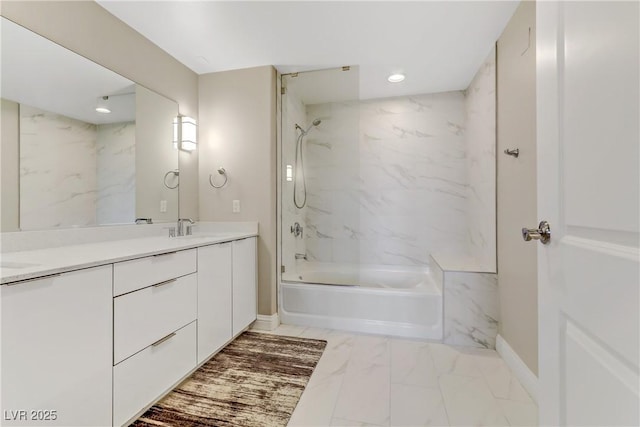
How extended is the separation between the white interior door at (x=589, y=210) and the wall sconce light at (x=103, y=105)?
2.26 meters

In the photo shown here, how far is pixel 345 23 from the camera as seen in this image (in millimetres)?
1798

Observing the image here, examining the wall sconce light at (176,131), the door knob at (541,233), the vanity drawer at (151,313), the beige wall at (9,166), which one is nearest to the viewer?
the door knob at (541,233)

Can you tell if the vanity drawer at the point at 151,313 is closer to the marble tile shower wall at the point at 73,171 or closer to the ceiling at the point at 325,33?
the marble tile shower wall at the point at 73,171

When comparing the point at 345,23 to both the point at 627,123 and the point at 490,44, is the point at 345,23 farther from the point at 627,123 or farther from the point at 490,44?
the point at 627,123

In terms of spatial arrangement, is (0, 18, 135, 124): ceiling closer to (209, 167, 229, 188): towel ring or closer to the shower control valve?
(209, 167, 229, 188): towel ring

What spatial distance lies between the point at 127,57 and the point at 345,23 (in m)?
1.53

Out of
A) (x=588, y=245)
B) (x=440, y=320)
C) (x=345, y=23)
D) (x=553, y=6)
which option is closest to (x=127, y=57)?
(x=345, y=23)

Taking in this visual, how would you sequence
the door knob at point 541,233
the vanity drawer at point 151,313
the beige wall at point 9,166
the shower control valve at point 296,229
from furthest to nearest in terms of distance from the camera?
the shower control valve at point 296,229 → the beige wall at point 9,166 → the vanity drawer at point 151,313 → the door knob at point 541,233

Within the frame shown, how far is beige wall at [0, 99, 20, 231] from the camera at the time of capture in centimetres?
129

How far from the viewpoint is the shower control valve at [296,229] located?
115 inches

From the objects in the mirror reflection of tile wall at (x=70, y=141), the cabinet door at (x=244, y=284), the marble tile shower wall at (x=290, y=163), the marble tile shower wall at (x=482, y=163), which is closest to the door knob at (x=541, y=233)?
the marble tile shower wall at (x=482, y=163)

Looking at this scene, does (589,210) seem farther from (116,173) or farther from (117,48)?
(117,48)

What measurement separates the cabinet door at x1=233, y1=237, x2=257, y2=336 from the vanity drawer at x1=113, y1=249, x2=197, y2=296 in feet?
1.60

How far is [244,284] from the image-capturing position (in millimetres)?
2191
